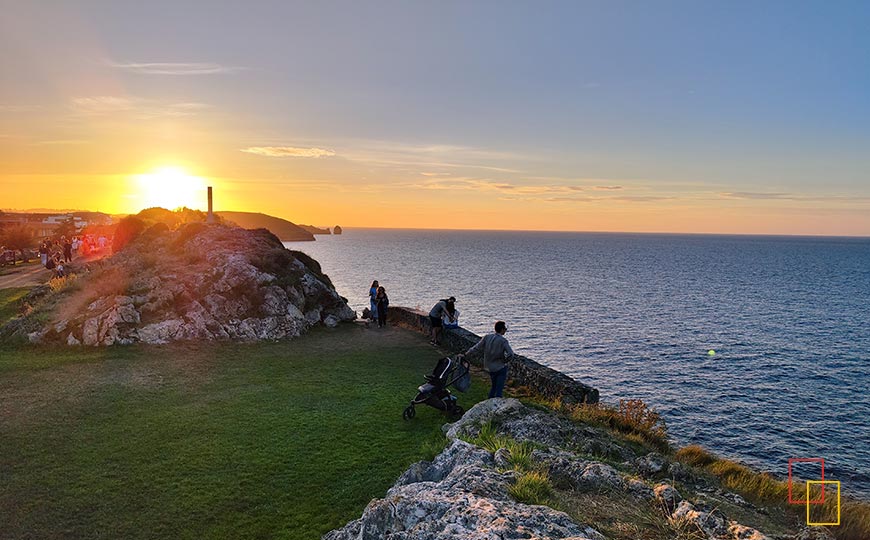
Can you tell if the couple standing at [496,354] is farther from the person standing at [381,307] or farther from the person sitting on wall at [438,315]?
the person standing at [381,307]

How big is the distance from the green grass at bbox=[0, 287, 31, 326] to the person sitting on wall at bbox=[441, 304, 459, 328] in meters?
20.2

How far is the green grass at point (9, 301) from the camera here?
79.0 feet

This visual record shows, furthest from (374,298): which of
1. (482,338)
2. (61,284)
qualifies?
(61,284)

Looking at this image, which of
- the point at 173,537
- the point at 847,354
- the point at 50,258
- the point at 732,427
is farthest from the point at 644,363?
the point at 50,258

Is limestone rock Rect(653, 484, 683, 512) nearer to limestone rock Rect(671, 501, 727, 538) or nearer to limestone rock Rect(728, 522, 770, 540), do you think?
limestone rock Rect(671, 501, 727, 538)

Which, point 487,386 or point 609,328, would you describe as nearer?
point 487,386

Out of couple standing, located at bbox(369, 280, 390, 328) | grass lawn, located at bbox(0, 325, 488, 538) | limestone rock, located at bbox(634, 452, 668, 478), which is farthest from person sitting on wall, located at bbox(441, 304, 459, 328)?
limestone rock, located at bbox(634, 452, 668, 478)

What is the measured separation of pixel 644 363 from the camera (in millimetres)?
34375

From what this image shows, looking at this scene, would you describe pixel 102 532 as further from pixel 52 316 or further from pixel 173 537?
pixel 52 316

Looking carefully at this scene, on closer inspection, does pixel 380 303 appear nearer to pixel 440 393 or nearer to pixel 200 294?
pixel 200 294

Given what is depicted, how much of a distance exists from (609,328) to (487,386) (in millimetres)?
33237

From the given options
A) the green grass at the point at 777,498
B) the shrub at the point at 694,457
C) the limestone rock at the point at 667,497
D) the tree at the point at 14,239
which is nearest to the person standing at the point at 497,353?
the shrub at the point at 694,457

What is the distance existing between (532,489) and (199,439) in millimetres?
8584

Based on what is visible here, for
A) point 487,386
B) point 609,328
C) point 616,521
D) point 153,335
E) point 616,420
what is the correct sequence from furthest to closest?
point 609,328, point 153,335, point 487,386, point 616,420, point 616,521
